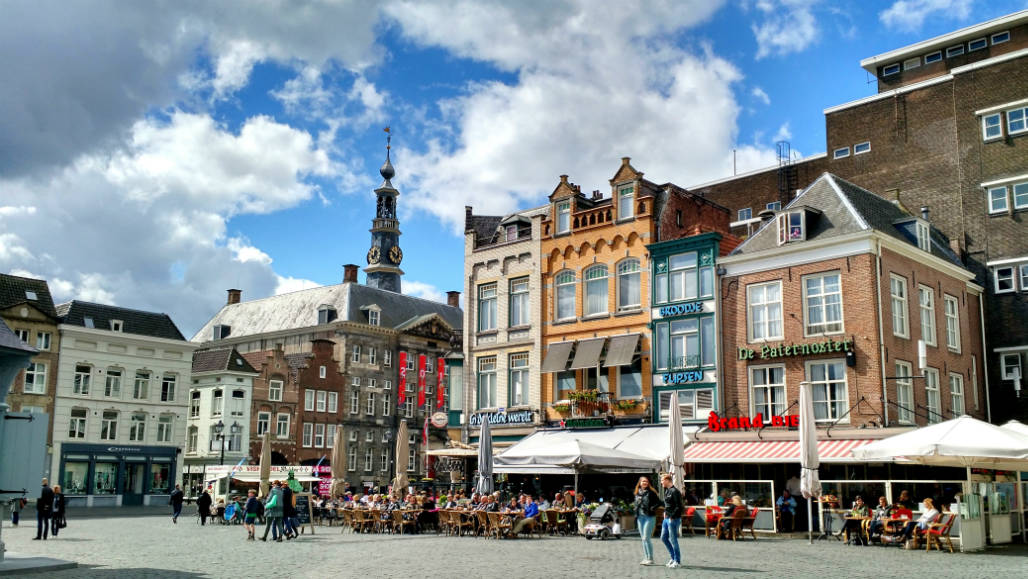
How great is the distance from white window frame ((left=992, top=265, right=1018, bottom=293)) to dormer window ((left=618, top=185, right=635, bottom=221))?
13.3 meters

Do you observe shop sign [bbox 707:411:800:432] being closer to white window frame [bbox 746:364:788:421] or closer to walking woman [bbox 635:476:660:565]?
Answer: white window frame [bbox 746:364:788:421]

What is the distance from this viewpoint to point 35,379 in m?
47.3

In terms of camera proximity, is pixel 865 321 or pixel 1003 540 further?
pixel 865 321

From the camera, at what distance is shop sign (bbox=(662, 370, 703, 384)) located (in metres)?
30.5

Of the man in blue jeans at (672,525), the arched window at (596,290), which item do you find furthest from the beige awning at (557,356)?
the man in blue jeans at (672,525)

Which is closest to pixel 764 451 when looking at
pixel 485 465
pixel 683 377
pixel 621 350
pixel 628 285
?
pixel 683 377

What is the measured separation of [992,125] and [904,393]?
40.6 ft

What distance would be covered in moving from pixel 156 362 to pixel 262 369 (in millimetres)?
8159

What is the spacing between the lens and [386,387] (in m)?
67.5

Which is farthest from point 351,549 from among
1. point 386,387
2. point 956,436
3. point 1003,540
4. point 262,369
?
point 386,387

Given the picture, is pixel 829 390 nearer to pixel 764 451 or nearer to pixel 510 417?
pixel 764 451

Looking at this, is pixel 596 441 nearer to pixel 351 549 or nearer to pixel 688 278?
pixel 688 278

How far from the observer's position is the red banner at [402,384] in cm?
6838

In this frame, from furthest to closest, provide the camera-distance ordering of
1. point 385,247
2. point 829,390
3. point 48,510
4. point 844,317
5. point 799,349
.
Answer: point 385,247 → point 799,349 → point 829,390 → point 844,317 → point 48,510
